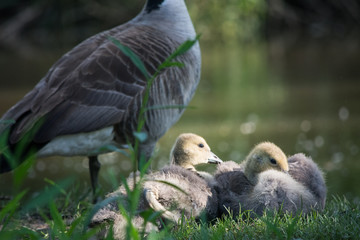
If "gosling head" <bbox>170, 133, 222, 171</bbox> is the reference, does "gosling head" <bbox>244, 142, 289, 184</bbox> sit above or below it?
above

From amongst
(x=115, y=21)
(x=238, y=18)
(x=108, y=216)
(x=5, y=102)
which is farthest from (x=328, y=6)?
(x=108, y=216)

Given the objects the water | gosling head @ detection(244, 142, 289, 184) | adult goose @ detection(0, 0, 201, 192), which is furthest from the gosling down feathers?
the water

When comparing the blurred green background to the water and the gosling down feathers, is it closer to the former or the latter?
the water

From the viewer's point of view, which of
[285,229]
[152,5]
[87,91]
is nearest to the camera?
[285,229]

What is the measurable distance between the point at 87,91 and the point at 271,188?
5.97ft

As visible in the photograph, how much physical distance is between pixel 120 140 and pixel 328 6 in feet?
78.6

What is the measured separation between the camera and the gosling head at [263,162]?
412 cm

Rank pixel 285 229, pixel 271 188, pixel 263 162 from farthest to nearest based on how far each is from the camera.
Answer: pixel 263 162
pixel 271 188
pixel 285 229

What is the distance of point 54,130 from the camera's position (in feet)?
15.4

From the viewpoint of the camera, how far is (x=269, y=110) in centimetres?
1102

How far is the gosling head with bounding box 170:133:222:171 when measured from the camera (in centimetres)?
443

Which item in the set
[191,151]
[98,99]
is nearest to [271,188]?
[191,151]

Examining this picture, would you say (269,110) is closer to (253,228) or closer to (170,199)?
(170,199)

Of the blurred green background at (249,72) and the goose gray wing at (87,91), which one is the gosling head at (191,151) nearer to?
the goose gray wing at (87,91)
